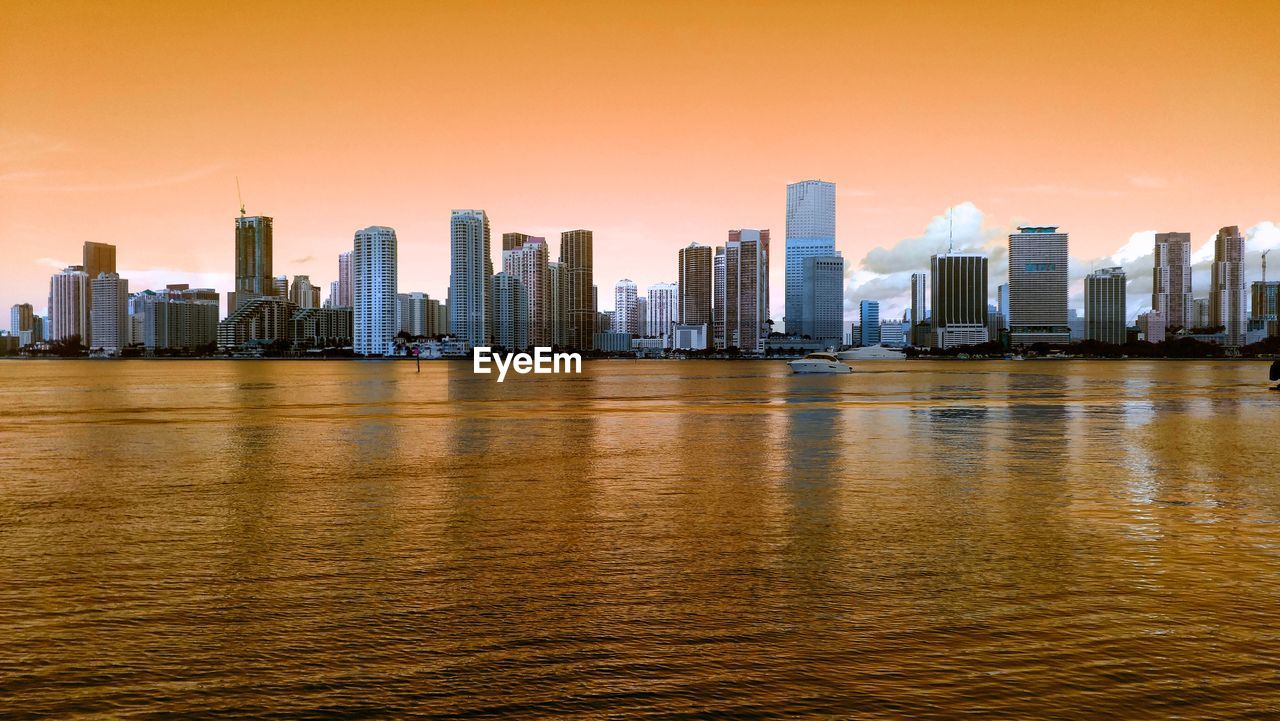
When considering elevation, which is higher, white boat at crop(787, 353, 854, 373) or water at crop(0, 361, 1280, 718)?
white boat at crop(787, 353, 854, 373)

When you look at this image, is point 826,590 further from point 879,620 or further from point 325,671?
point 325,671

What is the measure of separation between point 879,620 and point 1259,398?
9304 cm

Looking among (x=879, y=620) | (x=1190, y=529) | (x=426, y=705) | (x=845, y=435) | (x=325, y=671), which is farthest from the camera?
(x=845, y=435)

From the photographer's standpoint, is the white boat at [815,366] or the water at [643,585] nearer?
the water at [643,585]

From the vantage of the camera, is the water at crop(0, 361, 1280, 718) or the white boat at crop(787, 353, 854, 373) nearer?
the water at crop(0, 361, 1280, 718)

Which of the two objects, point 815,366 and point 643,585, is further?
point 815,366

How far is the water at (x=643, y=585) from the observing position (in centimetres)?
1151

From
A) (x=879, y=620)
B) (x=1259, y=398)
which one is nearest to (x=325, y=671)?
(x=879, y=620)

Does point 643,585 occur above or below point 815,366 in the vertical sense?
below

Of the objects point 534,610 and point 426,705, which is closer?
point 426,705

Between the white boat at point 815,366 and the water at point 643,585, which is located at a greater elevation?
the white boat at point 815,366

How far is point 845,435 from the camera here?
163 ft

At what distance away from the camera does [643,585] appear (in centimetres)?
1667

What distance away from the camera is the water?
11.5 meters
